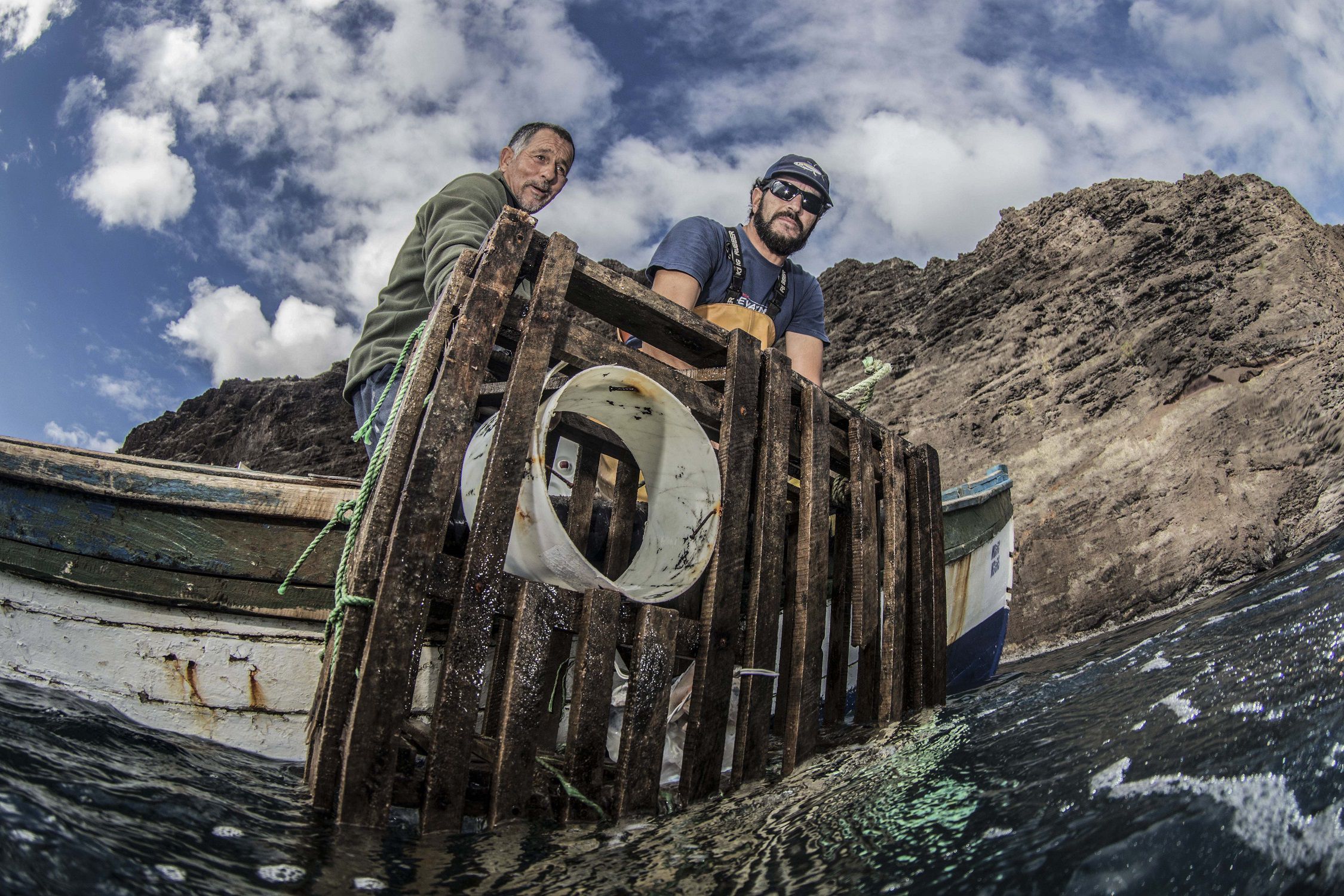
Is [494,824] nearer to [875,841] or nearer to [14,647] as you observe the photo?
[875,841]

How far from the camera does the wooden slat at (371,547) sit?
70.4 inches

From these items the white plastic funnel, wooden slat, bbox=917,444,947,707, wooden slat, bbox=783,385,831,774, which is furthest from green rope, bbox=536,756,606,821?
wooden slat, bbox=917,444,947,707

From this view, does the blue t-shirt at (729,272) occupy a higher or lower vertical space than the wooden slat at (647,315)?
higher

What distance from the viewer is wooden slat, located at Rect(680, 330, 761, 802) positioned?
2.27 metres

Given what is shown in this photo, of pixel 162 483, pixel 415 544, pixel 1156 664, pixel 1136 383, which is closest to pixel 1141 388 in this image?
pixel 1136 383

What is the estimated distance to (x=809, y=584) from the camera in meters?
2.75

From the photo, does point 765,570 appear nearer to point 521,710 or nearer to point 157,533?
point 521,710

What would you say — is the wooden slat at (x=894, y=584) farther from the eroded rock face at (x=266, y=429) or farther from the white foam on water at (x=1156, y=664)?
the eroded rock face at (x=266, y=429)

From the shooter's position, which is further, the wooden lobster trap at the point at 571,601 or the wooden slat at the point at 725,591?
the wooden slat at the point at 725,591

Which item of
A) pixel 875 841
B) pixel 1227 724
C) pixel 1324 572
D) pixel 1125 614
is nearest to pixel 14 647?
pixel 875 841

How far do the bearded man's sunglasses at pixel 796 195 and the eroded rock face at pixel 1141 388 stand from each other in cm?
592

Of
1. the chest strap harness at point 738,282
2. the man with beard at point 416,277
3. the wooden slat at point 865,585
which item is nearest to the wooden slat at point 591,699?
the man with beard at point 416,277

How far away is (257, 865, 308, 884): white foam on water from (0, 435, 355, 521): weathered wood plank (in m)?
1.48

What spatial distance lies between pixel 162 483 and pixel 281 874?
6.28 ft
